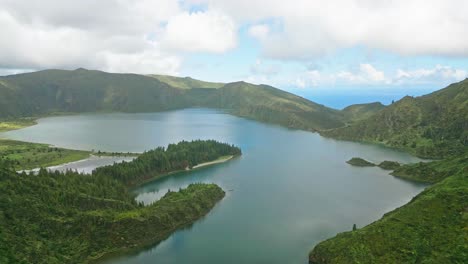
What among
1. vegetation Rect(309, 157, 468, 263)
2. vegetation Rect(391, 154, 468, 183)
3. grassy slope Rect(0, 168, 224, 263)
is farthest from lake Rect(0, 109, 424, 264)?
vegetation Rect(309, 157, 468, 263)

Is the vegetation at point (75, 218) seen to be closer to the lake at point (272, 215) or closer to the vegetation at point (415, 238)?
the lake at point (272, 215)

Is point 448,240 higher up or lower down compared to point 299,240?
higher up

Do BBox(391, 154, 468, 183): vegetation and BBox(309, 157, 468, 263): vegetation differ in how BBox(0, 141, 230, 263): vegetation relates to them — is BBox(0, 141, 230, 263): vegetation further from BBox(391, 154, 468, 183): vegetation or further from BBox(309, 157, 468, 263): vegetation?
BBox(391, 154, 468, 183): vegetation

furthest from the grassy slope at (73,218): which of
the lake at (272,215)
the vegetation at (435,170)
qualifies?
the vegetation at (435,170)

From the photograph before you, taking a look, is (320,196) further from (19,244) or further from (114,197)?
(19,244)

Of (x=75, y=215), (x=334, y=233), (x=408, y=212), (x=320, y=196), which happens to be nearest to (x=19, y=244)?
(x=75, y=215)
